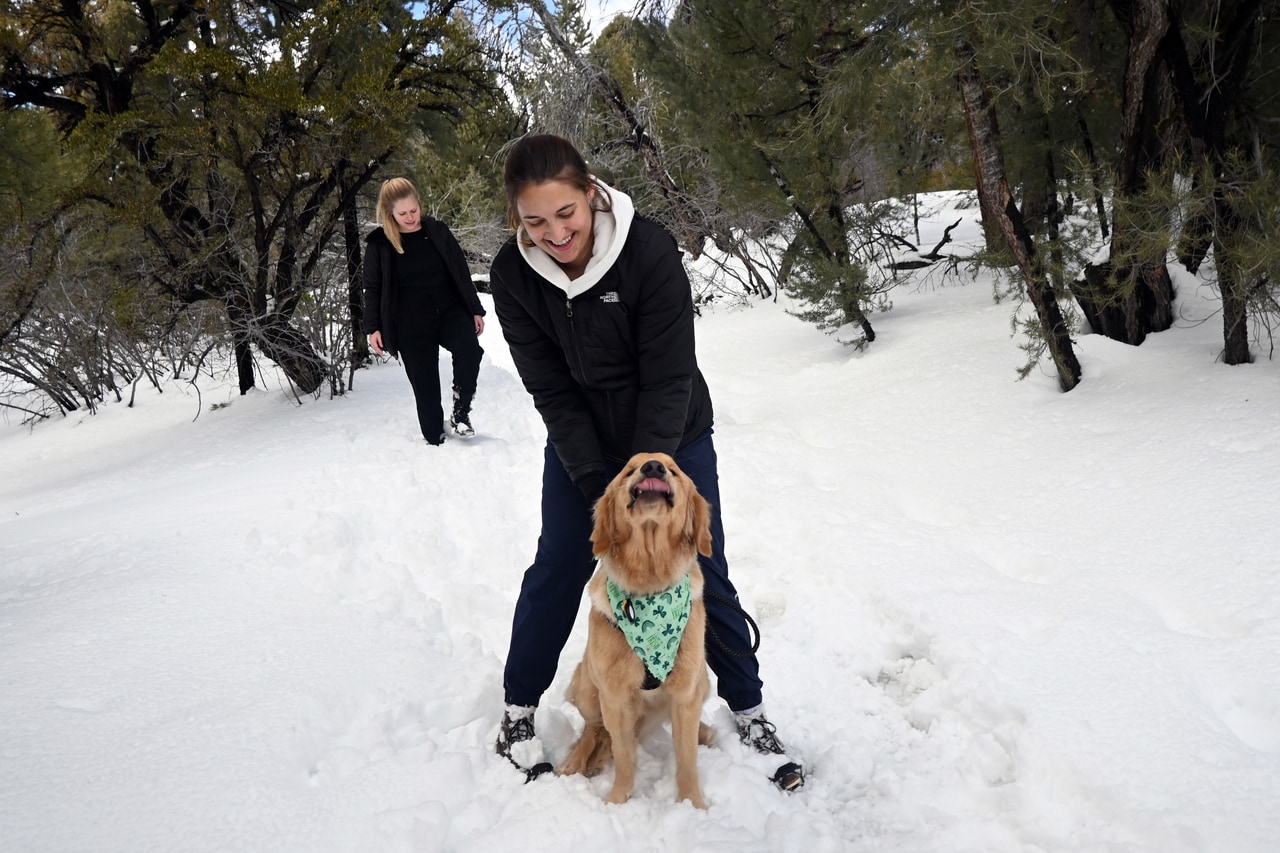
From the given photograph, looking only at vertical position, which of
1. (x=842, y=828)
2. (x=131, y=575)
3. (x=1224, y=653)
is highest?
(x=131, y=575)

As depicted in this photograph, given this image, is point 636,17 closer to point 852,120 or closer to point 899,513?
point 852,120

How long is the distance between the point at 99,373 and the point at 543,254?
13296 millimetres

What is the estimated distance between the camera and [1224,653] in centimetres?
300

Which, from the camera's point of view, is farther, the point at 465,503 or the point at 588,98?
the point at 588,98

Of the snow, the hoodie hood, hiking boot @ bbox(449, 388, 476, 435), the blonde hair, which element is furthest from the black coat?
the hoodie hood

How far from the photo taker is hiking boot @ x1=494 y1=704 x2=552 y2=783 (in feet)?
9.36

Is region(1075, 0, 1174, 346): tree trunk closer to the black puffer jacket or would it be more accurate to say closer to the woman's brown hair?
the black puffer jacket

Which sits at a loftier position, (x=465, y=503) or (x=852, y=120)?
(x=852, y=120)

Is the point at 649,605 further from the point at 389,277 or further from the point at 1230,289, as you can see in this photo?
the point at 1230,289

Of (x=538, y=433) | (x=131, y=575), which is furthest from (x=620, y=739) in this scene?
(x=538, y=433)

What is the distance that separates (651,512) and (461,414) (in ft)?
16.3

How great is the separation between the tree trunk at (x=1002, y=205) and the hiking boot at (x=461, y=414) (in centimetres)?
467

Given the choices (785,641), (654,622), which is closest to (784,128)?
(785,641)

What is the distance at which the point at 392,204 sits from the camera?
589 cm
